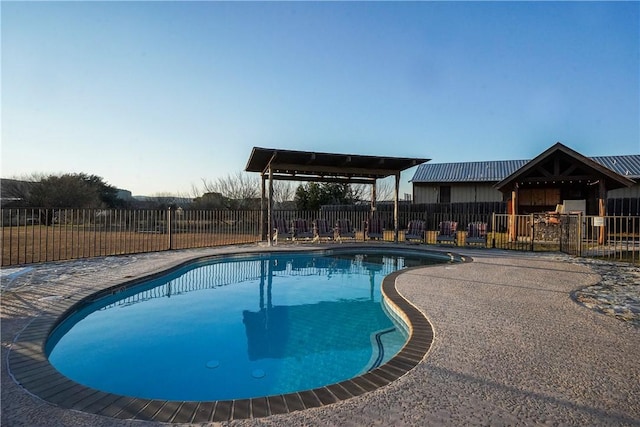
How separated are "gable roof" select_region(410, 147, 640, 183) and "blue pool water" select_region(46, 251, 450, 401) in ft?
59.2

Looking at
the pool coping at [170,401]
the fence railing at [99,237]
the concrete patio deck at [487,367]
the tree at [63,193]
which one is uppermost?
the tree at [63,193]

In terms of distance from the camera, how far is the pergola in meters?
12.5

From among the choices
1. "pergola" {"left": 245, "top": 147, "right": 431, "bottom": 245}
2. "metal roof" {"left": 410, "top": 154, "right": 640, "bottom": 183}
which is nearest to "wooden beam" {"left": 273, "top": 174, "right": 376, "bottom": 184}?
"pergola" {"left": 245, "top": 147, "right": 431, "bottom": 245}

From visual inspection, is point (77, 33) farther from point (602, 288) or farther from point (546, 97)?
point (546, 97)

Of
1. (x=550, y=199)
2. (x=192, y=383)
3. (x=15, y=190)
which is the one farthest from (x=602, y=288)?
(x=15, y=190)

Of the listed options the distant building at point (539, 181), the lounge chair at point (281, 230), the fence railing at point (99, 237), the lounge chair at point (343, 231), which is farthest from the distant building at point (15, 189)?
the distant building at point (539, 181)

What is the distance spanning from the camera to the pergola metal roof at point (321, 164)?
12.5m

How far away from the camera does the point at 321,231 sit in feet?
47.1

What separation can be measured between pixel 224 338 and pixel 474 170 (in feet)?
77.1

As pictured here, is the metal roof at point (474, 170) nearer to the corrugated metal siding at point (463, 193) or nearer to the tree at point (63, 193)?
the corrugated metal siding at point (463, 193)

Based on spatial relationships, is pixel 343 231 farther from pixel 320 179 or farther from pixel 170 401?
pixel 170 401

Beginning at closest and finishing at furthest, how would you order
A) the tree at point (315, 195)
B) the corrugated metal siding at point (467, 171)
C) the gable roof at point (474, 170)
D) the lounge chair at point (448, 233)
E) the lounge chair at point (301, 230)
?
1. the lounge chair at point (448, 233)
2. the lounge chair at point (301, 230)
3. the gable roof at point (474, 170)
4. the corrugated metal siding at point (467, 171)
5. the tree at point (315, 195)

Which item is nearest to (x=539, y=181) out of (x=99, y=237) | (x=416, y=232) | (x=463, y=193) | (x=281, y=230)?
(x=416, y=232)

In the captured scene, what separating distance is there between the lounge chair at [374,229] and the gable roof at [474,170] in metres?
10.8
